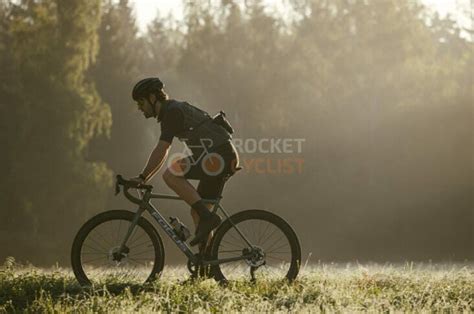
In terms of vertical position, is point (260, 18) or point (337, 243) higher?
point (260, 18)

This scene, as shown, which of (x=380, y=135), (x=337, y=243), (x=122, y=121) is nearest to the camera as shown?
(x=337, y=243)

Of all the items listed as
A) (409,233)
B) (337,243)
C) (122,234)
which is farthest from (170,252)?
(122,234)

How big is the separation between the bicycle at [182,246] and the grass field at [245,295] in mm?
211

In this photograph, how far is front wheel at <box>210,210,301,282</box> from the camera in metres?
8.75

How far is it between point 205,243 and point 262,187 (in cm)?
3751

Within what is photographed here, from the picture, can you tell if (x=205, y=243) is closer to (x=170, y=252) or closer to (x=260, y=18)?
(x=170, y=252)

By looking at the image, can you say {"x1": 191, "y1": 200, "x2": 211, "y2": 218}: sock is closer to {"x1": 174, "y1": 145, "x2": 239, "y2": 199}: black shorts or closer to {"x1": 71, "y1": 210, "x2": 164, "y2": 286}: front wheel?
{"x1": 174, "y1": 145, "x2": 239, "y2": 199}: black shorts

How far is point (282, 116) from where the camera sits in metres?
48.2

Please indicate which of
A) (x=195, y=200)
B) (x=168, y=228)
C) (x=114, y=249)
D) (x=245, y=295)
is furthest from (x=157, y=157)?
(x=245, y=295)

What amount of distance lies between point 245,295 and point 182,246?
1.12 metres

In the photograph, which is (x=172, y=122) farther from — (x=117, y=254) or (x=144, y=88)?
(x=117, y=254)

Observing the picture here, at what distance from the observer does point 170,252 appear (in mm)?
38750

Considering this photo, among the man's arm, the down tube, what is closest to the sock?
the down tube

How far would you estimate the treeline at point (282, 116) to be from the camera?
37438 mm
